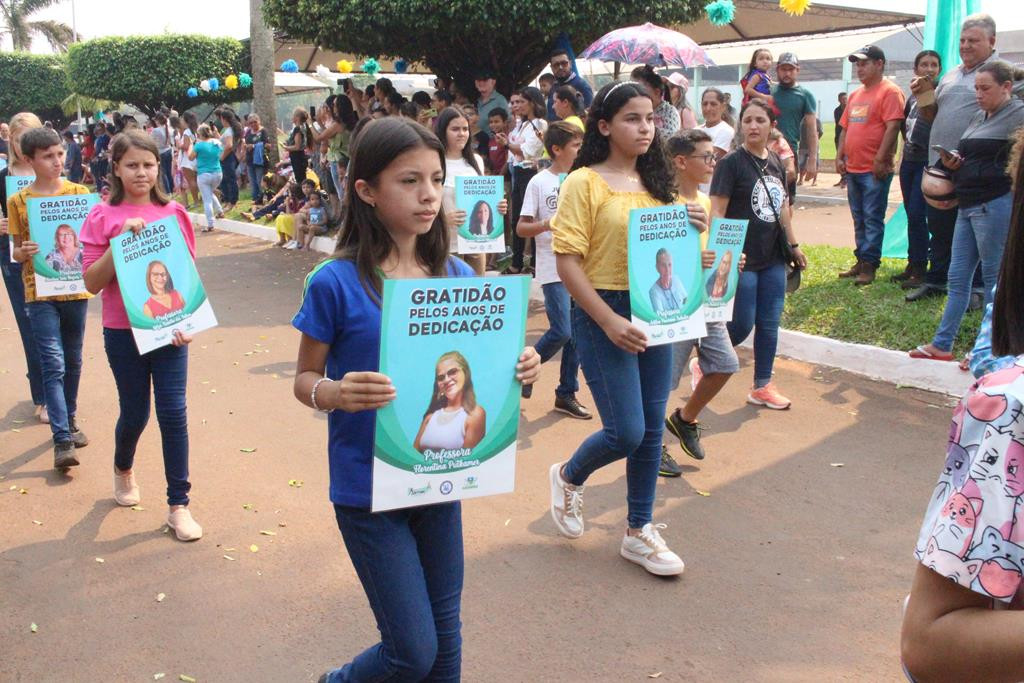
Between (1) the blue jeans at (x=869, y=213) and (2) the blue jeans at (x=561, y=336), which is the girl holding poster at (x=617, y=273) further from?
(1) the blue jeans at (x=869, y=213)

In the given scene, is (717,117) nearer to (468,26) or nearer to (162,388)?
(468,26)

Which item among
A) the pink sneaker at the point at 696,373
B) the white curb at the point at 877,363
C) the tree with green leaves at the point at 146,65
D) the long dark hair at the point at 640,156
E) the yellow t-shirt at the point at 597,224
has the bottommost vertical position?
the white curb at the point at 877,363

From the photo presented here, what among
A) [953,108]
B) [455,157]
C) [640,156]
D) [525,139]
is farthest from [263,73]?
[640,156]

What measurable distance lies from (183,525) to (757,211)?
148 inches

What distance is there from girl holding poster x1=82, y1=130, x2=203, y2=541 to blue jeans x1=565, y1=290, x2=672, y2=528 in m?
1.88

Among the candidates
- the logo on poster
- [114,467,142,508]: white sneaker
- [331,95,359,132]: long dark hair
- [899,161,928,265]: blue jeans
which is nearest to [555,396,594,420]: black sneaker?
the logo on poster

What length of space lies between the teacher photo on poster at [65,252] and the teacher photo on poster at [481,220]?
9.03 feet

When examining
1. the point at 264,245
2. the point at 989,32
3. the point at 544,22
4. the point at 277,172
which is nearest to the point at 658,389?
the point at 989,32

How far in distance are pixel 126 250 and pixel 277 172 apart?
54.1 feet

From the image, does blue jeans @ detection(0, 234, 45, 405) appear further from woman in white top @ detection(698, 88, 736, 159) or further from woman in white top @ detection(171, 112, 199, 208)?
woman in white top @ detection(171, 112, 199, 208)

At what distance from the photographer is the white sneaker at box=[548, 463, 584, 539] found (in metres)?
4.37

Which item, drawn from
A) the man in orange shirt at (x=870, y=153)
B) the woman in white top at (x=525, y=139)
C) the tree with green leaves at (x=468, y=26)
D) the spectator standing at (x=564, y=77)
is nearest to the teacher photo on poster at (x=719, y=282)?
the man in orange shirt at (x=870, y=153)

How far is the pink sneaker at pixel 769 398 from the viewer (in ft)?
20.7

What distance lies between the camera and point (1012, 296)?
4.56ft
